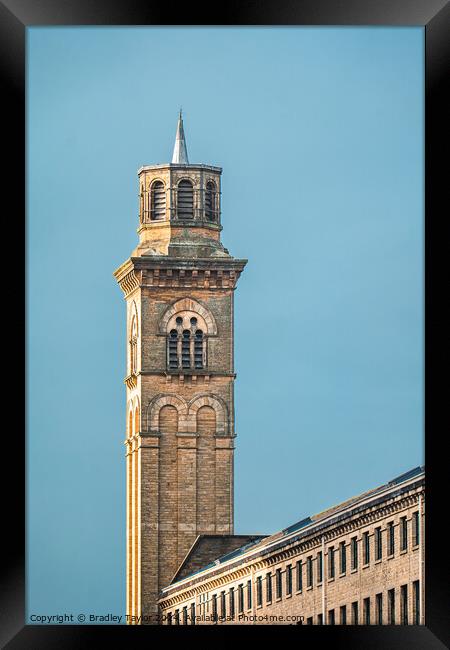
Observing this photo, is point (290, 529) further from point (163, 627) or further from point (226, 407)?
point (163, 627)

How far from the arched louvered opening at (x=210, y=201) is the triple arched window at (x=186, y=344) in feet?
19.2

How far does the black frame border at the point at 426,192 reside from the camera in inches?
899

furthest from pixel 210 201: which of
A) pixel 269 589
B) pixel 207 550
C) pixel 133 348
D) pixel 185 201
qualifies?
pixel 269 589

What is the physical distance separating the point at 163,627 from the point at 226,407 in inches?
3385

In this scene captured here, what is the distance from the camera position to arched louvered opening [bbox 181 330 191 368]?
11038cm

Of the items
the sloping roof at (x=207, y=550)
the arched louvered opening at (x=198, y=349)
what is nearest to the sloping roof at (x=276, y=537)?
the sloping roof at (x=207, y=550)

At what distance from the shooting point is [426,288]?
76.4 feet

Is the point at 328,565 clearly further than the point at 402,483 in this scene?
Yes

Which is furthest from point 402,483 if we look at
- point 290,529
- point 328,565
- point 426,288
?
point 426,288

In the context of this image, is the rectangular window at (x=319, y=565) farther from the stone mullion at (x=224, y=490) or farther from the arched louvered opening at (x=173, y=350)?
the arched louvered opening at (x=173, y=350)

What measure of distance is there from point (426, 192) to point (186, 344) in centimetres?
8711

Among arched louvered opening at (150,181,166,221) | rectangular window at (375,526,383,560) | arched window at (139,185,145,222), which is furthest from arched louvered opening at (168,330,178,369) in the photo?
rectangular window at (375,526,383,560)

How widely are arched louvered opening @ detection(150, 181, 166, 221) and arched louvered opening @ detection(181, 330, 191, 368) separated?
638cm

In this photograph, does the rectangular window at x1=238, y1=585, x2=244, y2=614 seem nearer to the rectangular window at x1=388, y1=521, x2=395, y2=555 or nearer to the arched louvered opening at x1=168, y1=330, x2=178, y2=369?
the rectangular window at x1=388, y1=521, x2=395, y2=555
